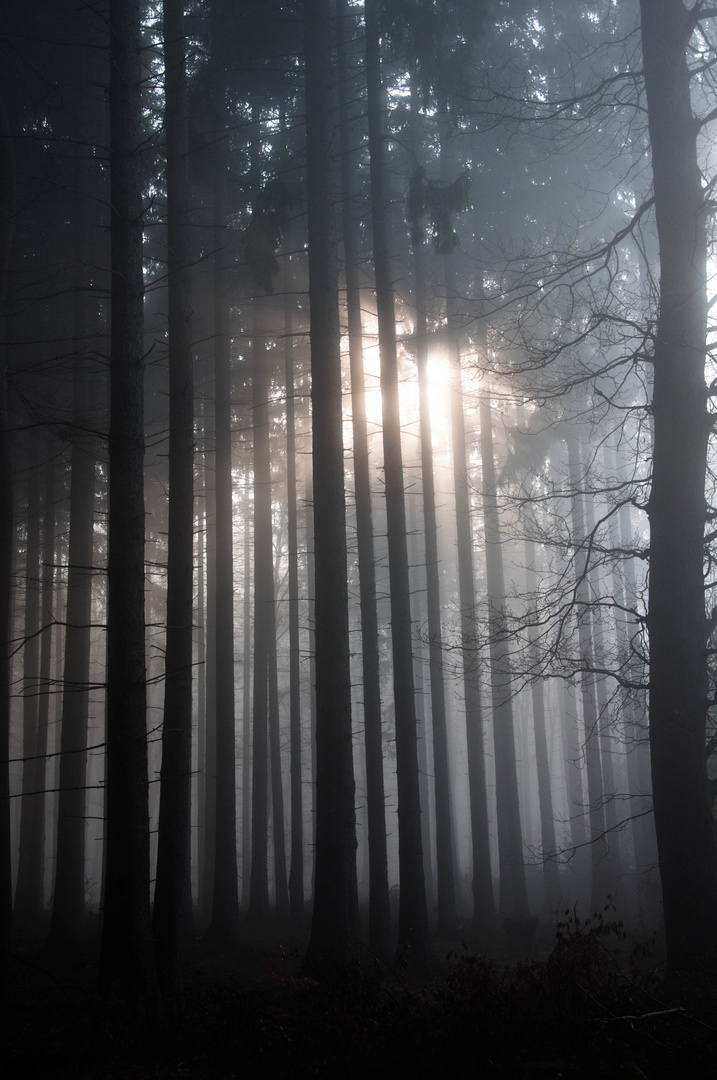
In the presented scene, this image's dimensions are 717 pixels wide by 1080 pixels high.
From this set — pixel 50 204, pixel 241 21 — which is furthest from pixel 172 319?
pixel 50 204

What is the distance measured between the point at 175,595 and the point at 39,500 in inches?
622

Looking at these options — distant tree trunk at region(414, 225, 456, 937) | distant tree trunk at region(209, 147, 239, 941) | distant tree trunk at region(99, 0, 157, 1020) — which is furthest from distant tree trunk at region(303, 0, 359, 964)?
distant tree trunk at region(414, 225, 456, 937)

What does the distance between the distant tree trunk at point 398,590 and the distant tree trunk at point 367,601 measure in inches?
15.0

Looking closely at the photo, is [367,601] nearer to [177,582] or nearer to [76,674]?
[177,582]

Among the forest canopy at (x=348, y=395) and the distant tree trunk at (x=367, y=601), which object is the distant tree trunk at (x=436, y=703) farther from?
the distant tree trunk at (x=367, y=601)

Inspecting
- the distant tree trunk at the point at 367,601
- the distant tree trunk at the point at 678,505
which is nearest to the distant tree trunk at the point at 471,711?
the distant tree trunk at the point at 367,601

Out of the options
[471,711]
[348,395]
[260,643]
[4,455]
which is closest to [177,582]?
[4,455]

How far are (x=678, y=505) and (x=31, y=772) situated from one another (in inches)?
842

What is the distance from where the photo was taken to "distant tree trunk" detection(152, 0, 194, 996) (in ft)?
27.6

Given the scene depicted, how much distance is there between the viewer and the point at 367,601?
529 inches

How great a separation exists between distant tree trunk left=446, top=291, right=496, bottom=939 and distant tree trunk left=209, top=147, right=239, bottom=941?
4682 mm

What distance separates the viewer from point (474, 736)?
666 inches

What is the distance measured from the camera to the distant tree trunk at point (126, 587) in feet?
22.6

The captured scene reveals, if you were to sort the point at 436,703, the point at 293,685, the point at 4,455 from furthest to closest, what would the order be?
the point at 293,685 < the point at 436,703 < the point at 4,455
